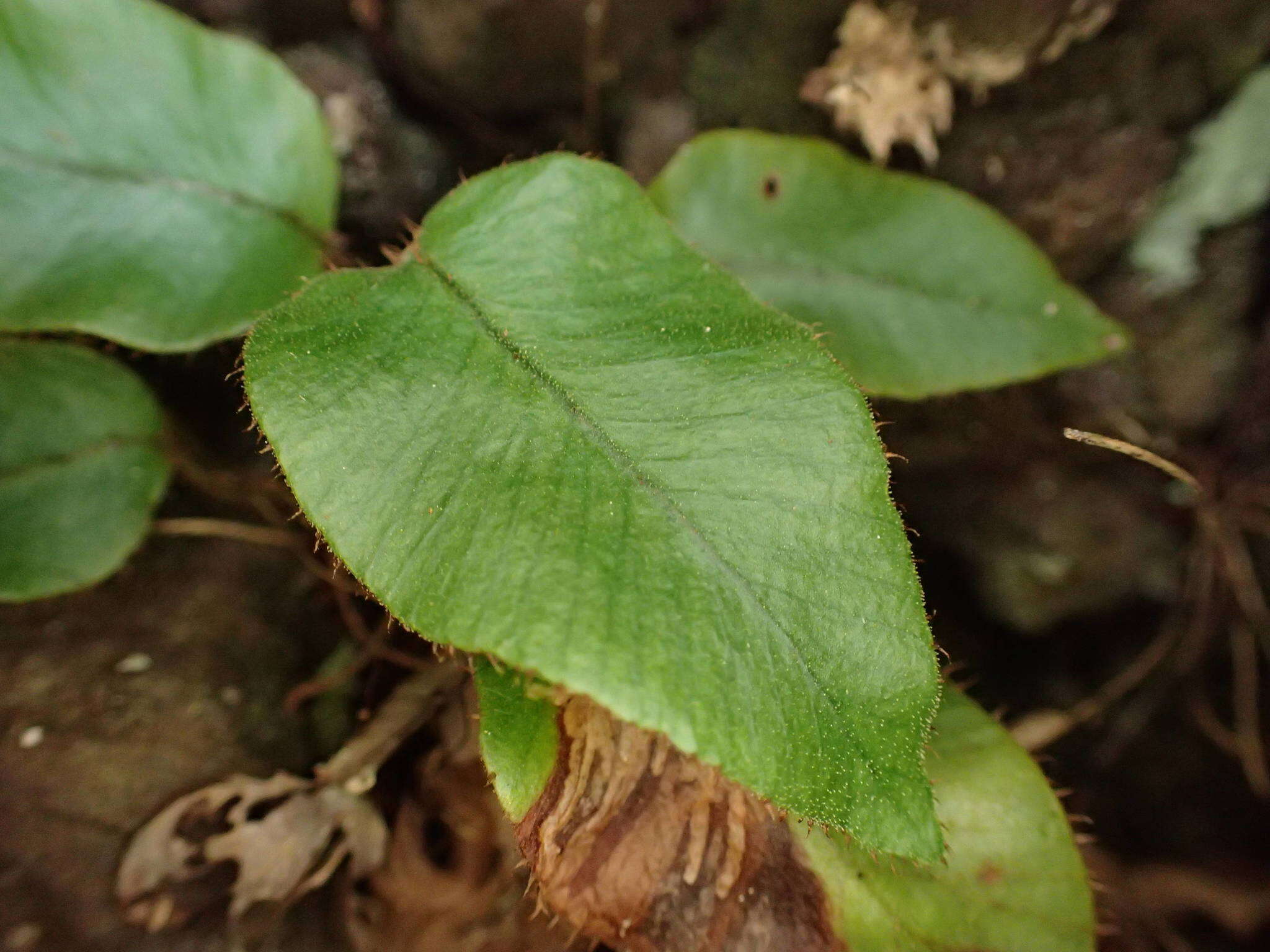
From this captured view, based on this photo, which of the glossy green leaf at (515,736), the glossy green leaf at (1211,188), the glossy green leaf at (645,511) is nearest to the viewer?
the glossy green leaf at (645,511)

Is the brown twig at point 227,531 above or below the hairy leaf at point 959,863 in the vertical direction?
below

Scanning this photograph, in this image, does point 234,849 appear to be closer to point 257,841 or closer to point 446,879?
point 257,841

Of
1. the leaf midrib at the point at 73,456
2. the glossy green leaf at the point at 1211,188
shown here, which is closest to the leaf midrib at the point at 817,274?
the glossy green leaf at the point at 1211,188

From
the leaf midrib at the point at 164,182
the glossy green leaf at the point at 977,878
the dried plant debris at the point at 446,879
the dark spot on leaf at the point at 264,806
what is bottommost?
the dried plant debris at the point at 446,879

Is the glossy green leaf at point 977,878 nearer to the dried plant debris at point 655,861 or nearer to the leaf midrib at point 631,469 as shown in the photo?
the dried plant debris at point 655,861

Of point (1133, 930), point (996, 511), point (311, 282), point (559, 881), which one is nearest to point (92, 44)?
point (311, 282)

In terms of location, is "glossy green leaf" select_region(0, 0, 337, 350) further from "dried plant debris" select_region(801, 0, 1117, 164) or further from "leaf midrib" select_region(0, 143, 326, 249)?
"dried plant debris" select_region(801, 0, 1117, 164)

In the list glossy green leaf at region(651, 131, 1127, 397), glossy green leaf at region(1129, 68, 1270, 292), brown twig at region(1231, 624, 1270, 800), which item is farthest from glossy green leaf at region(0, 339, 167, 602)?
brown twig at region(1231, 624, 1270, 800)
